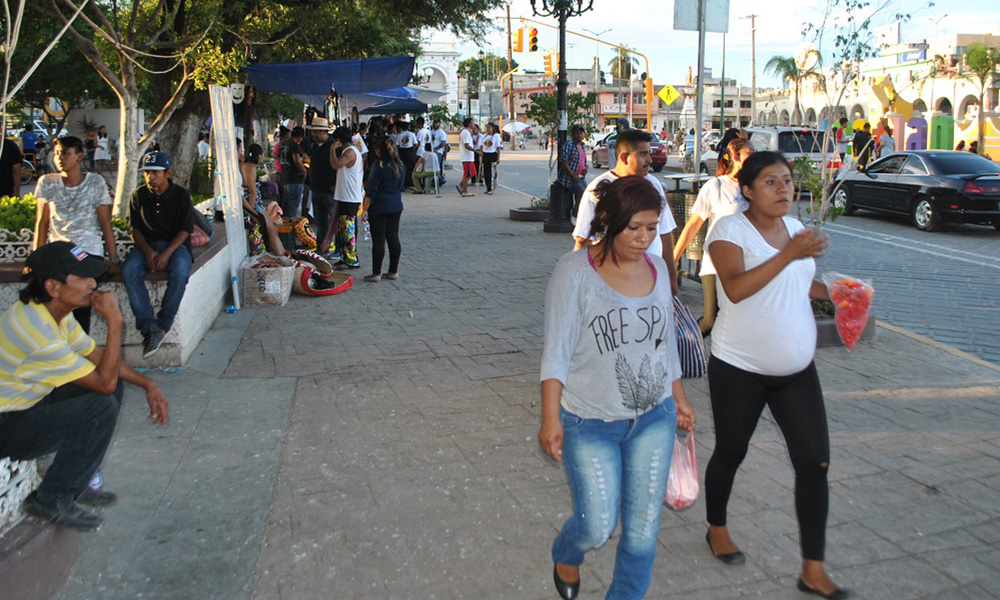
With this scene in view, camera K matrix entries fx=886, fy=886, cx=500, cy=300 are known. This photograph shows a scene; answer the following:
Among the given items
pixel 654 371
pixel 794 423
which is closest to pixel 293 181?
pixel 794 423

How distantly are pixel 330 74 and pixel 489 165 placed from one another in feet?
34.9

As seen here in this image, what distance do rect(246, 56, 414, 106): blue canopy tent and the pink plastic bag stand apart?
10.6m

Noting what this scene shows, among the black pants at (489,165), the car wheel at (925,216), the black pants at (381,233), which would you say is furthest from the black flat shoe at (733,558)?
the black pants at (489,165)

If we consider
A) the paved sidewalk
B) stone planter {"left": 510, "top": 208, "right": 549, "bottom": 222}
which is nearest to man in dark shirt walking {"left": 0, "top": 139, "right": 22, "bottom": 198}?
the paved sidewalk

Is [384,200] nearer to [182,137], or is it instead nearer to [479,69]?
[182,137]

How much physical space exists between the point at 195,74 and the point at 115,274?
4.18 m

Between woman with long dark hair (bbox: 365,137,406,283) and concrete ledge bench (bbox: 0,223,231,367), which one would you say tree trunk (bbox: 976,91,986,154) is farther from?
concrete ledge bench (bbox: 0,223,231,367)

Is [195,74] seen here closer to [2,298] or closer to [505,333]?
[2,298]

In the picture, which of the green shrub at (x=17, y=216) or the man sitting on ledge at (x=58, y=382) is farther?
the green shrub at (x=17, y=216)

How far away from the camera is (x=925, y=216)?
1496 centimetres

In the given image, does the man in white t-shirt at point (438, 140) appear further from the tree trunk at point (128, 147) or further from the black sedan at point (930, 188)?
the tree trunk at point (128, 147)

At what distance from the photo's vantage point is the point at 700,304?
8.83 meters

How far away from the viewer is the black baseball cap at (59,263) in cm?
354

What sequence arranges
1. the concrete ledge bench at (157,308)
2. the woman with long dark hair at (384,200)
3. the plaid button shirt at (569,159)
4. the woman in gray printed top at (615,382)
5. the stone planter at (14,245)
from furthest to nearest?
the plaid button shirt at (569,159) → the woman with long dark hair at (384,200) → the stone planter at (14,245) → the concrete ledge bench at (157,308) → the woman in gray printed top at (615,382)
